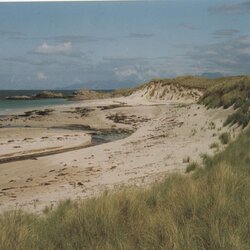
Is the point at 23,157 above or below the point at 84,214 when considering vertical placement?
below

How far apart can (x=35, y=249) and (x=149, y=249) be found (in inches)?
54.2

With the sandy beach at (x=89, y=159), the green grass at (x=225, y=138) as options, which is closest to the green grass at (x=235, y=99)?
the sandy beach at (x=89, y=159)

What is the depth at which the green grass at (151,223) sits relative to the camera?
5.32 metres

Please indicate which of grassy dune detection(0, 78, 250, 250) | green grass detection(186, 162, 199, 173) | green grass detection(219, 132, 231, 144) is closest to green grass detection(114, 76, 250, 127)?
green grass detection(219, 132, 231, 144)

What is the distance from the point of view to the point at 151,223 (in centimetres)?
600

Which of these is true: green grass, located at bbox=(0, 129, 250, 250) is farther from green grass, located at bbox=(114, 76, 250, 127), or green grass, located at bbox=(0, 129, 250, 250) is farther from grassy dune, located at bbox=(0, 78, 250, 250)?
green grass, located at bbox=(114, 76, 250, 127)

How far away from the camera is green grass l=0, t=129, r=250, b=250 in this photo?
5320 millimetres

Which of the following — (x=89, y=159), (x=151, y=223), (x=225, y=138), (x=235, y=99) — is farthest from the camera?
(x=235, y=99)

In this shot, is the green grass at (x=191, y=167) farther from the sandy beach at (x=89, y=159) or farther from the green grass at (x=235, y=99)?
the green grass at (x=235, y=99)

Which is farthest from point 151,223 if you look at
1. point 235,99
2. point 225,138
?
point 235,99

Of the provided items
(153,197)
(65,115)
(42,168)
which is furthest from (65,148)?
(65,115)

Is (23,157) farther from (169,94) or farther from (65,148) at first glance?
(169,94)

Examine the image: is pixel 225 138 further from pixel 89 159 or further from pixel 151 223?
pixel 151 223

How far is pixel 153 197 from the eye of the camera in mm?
8008
